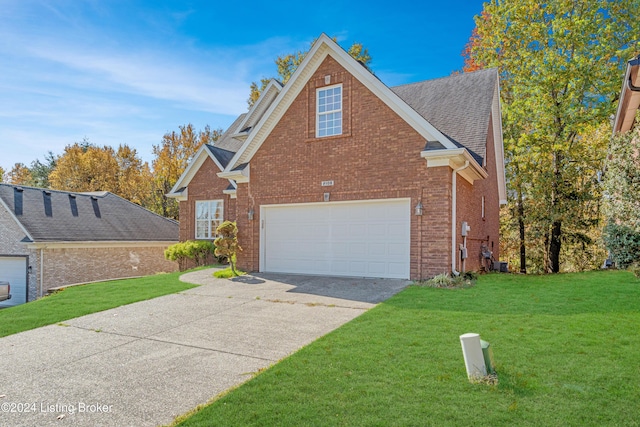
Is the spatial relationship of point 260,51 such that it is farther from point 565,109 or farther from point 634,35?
point 634,35

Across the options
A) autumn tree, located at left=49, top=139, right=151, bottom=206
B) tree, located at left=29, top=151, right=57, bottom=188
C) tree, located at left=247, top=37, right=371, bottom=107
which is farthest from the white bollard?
tree, located at left=29, top=151, right=57, bottom=188

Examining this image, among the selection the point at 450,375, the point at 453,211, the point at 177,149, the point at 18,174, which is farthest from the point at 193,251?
the point at 18,174

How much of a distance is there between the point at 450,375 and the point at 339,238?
304 inches

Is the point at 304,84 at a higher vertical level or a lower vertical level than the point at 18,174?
lower

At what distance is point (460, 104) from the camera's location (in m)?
14.5

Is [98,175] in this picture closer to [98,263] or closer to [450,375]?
[98,263]

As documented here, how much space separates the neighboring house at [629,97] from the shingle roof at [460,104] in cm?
362

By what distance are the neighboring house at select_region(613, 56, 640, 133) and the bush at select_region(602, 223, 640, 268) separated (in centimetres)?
293

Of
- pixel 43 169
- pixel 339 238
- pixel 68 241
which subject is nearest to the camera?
pixel 339 238

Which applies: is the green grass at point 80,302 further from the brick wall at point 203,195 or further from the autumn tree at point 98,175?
the autumn tree at point 98,175

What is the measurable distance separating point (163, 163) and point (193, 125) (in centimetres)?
442

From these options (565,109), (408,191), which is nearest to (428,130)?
(408,191)

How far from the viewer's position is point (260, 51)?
16.3 m

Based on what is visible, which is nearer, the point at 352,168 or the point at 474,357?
the point at 474,357
